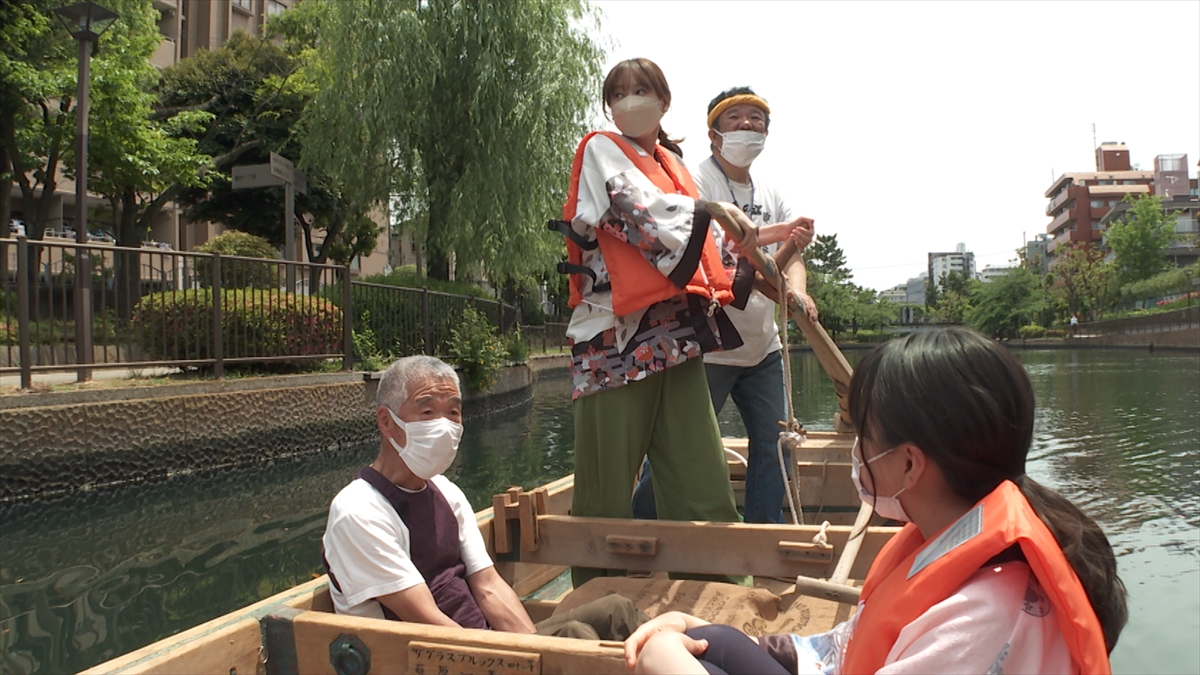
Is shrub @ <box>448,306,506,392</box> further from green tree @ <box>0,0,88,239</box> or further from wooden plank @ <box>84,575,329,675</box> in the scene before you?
wooden plank @ <box>84,575,329,675</box>

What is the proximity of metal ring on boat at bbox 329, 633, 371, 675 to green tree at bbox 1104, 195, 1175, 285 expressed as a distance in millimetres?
58066

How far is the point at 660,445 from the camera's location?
2.91 m

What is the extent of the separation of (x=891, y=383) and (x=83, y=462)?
7610mm

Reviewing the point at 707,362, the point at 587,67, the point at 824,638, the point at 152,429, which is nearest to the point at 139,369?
the point at 152,429

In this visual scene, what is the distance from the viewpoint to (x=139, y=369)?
8.43 meters

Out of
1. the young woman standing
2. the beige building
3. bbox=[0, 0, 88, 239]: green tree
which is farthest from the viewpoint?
the beige building

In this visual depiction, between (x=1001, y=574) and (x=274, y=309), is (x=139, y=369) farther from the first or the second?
(x=1001, y=574)

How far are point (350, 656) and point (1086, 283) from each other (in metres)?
61.6

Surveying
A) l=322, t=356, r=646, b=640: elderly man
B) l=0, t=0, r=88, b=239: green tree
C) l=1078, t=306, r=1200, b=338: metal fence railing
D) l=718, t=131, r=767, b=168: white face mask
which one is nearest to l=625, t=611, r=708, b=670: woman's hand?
l=322, t=356, r=646, b=640: elderly man

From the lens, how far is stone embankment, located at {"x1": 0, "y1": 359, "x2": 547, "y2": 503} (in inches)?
266

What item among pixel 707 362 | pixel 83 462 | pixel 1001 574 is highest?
pixel 707 362

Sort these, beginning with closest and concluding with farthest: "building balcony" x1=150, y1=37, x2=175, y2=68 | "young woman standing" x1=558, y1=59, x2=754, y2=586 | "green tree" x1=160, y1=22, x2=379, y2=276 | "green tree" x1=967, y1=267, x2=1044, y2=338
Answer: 1. "young woman standing" x1=558, y1=59, x2=754, y2=586
2. "green tree" x1=160, y1=22, x2=379, y2=276
3. "building balcony" x1=150, y1=37, x2=175, y2=68
4. "green tree" x1=967, y1=267, x2=1044, y2=338

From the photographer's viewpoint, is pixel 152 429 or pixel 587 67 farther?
pixel 587 67

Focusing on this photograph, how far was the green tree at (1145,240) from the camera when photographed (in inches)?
1951
